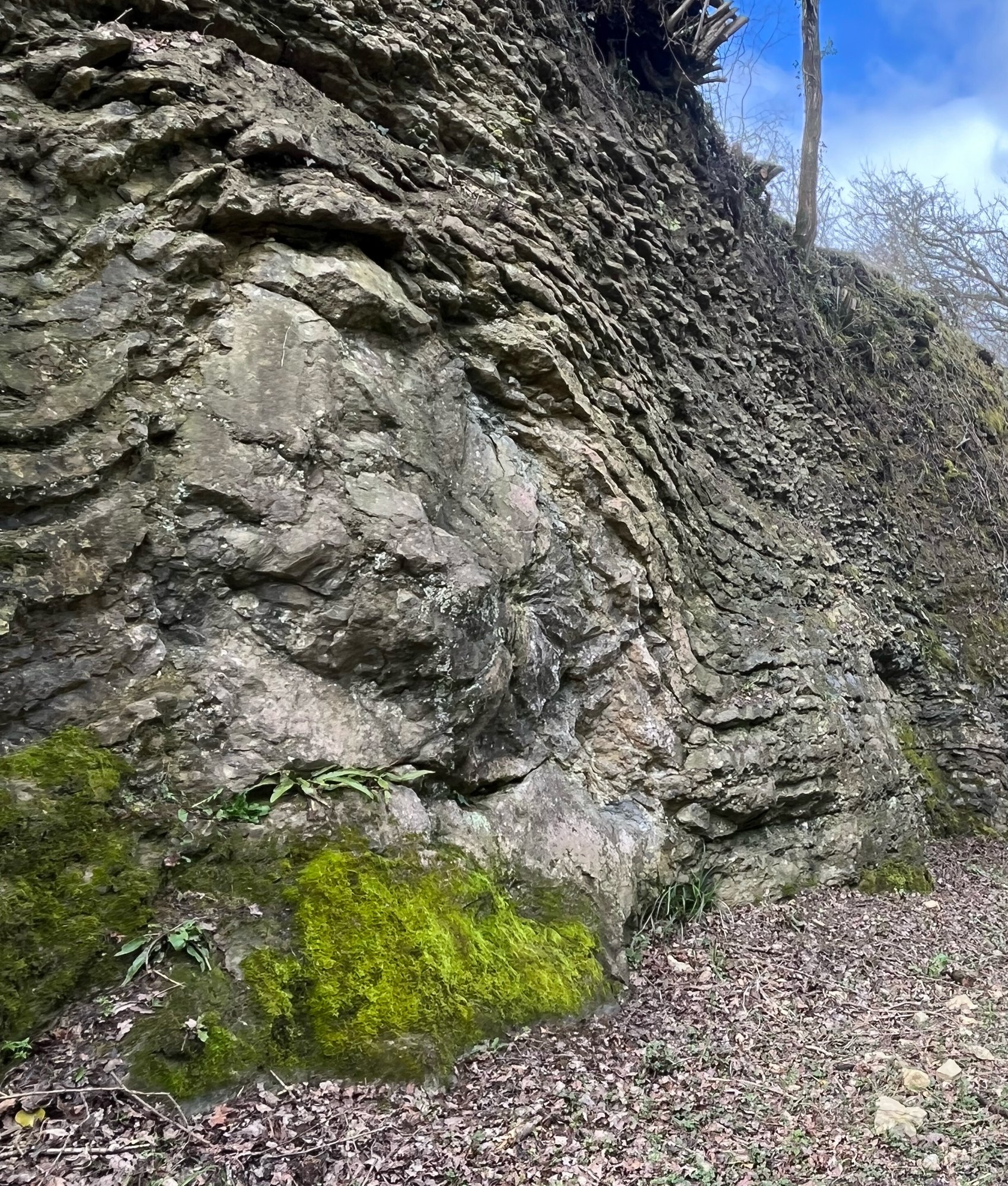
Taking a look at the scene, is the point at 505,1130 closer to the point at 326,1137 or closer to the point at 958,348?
the point at 326,1137

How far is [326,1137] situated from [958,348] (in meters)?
15.9

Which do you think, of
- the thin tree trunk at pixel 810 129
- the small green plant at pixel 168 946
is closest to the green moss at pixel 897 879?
the small green plant at pixel 168 946

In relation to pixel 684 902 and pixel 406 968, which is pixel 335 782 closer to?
pixel 406 968

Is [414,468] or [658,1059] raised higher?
[414,468]

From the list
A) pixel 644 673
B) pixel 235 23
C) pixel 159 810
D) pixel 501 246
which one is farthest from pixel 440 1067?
pixel 235 23

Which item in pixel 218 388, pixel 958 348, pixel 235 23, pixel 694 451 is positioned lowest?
pixel 218 388

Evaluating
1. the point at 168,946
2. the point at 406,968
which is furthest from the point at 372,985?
the point at 168,946

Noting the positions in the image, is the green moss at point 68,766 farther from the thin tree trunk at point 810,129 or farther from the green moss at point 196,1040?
the thin tree trunk at point 810,129

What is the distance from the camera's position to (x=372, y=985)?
337 cm

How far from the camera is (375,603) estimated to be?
4090 mm

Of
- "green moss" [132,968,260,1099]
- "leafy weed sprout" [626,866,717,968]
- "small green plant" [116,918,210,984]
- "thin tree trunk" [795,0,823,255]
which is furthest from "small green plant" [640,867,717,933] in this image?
"thin tree trunk" [795,0,823,255]

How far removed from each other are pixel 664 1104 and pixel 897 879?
442 centimetres

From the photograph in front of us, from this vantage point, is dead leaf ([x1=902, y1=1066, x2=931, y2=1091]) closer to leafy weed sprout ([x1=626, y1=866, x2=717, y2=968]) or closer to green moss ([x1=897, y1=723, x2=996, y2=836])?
leafy weed sprout ([x1=626, y1=866, x2=717, y2=968])

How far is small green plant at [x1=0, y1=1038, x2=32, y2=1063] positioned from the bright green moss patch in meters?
0.81
